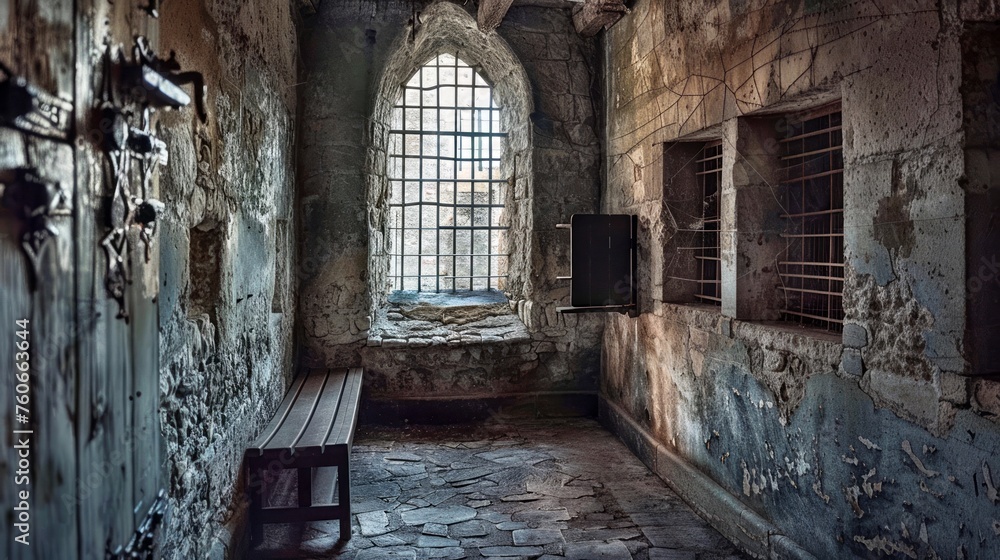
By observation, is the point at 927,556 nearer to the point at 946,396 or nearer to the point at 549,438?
the point at 946,396

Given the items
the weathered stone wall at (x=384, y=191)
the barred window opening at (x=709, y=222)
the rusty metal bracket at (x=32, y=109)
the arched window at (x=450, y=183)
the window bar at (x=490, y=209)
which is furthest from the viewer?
the window bar at (x=490, y=209)

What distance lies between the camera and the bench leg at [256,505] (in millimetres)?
3490

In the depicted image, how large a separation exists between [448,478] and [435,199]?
326 cm

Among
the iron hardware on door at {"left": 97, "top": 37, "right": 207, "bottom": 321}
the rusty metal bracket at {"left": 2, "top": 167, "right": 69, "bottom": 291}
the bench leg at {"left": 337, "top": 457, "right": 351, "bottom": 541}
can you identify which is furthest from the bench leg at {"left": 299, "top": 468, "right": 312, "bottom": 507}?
the rusty metal bracket at {"left": 2, "top": 167, "right": 69, "bottom": 291}

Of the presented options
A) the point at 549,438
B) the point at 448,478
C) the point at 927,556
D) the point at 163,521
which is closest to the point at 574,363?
the point at 549,438

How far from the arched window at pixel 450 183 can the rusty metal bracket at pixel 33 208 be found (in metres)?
5.31

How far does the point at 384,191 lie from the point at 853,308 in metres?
4.37

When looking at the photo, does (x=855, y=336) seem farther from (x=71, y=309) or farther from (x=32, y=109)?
(x=32, y=109)

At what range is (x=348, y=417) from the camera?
416 centimetres

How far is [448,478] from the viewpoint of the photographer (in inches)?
178

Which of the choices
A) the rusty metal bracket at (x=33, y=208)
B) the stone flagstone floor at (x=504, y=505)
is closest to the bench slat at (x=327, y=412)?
the stone flagstone floor at (x=504, y=505)

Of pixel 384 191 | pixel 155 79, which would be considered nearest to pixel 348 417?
pixel 384 191

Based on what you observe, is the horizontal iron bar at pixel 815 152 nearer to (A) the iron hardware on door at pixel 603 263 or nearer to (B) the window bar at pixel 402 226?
(A) the iron hardware on door at pixel 603 263

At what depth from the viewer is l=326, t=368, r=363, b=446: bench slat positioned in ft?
11.8
